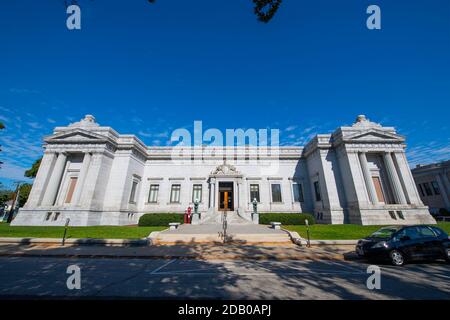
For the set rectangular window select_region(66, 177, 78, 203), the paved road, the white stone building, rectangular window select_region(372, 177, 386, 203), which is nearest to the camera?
the paved road

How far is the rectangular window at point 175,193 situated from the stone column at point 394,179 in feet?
83.3

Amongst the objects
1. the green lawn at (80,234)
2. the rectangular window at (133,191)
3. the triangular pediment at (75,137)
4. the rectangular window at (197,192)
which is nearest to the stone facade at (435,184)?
the rectangular window at (197,192)

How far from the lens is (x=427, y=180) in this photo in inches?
1460

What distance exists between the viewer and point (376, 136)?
887 inches

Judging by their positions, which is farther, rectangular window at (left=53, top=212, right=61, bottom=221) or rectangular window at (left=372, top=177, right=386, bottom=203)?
rectangular window at (left=372, top=177, right=386, bottom=203)

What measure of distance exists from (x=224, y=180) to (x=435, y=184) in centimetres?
4003

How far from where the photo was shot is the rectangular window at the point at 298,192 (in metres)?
26.1

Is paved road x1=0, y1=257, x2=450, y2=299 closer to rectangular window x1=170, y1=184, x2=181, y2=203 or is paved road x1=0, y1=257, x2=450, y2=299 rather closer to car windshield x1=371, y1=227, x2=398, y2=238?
car windshield x1=371, y1=227, x2=398, y2=238

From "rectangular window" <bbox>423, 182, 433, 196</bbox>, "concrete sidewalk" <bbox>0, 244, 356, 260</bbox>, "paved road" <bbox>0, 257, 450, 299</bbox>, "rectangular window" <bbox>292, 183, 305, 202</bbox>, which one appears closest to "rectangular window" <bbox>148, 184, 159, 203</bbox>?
"concrete sidewalk" <bbox>0, 244, 356, 260</bbox>

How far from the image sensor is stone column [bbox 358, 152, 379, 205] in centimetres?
2012

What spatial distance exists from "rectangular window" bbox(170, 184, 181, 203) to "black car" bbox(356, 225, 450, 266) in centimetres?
2206

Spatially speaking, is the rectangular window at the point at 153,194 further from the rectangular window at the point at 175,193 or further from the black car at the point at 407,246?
the black car at the point at 407,246
